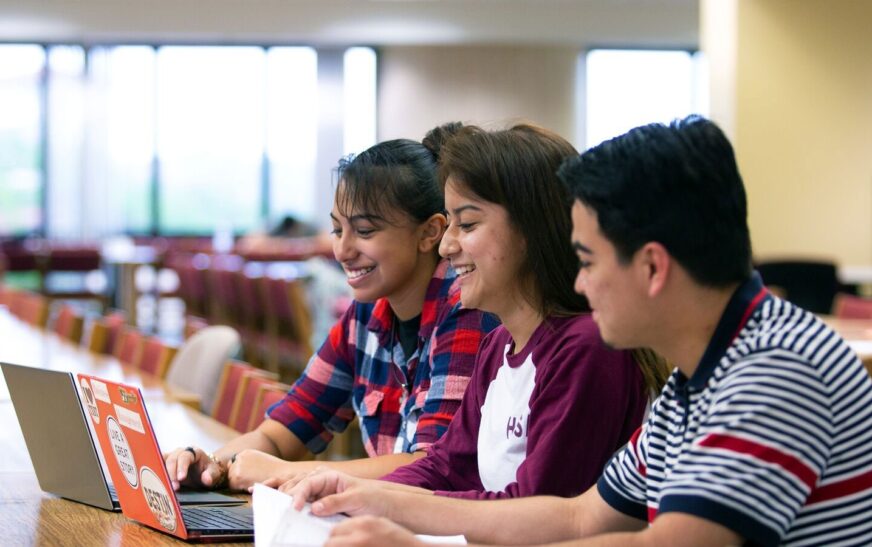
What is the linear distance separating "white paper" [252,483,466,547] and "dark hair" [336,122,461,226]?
777mm

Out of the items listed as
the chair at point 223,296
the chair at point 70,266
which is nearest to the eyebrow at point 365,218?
the chair at point 223,296

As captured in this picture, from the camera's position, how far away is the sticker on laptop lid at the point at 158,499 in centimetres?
164

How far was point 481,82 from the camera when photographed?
1515 cm

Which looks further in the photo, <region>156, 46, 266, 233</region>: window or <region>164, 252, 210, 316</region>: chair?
<region>156, 46, 266, 233</region>: window

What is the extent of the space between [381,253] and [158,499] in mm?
688

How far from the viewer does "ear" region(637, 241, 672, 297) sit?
1.18 meters

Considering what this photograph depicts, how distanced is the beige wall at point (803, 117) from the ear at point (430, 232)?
5.68 m

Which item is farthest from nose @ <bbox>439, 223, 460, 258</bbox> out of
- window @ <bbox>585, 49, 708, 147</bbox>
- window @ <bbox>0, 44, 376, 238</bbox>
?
window @ <bbox>585, 49, 708, 147</bbox>

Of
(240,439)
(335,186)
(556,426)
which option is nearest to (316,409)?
(240,439)

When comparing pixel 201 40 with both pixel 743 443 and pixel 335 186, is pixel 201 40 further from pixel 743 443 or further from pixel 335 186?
pixel 743 443

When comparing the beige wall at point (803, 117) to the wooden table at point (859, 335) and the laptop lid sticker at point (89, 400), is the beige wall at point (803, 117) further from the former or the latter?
the laptop lid sticker at point (89, 400)

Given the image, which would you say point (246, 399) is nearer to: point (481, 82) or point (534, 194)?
point (534, 194)

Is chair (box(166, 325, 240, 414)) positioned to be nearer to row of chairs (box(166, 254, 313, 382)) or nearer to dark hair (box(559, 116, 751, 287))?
dark hair (box(559, 116, 751, 287))

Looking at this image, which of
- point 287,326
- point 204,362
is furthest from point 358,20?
point 204,362
